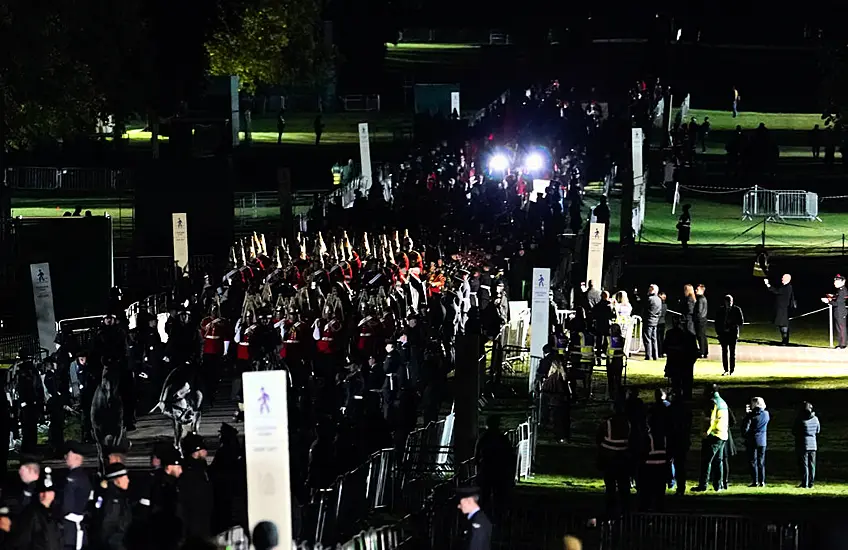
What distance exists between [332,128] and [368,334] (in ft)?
156

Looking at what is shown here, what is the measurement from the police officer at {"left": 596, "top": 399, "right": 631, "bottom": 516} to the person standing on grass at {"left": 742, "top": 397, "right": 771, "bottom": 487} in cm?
228

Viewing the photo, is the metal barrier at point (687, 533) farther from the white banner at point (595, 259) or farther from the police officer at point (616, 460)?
the white banner at point (595, 259)

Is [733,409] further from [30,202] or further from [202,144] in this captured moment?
[30,202]

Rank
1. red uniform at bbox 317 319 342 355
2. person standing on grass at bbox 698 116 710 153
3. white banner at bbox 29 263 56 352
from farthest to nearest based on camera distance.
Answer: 1. person standing on grass at bbox 698 116 710 153
2. white banner at bbox 29 263 56 352
3. red uniform at bbox 317 319 342 355

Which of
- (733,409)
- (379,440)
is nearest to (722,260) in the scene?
(733,409)

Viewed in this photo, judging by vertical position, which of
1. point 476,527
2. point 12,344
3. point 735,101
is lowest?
point 12,344

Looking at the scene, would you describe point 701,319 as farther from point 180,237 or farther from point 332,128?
point 332,128

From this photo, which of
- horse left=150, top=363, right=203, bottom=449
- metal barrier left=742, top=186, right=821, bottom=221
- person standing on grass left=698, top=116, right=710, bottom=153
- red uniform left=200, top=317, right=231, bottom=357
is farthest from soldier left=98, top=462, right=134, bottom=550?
person standing on grass left=698, top=116, right=710, bottom=153

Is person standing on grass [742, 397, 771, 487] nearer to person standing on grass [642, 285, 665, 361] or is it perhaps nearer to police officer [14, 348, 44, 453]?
person standing on grass [642, 285, 665, 361]

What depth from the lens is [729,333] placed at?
104 ft

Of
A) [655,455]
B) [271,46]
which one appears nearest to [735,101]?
[271,46]

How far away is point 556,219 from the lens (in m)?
39.6

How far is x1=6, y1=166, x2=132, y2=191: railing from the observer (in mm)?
60000

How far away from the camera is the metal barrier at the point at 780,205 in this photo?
47.0 meters
